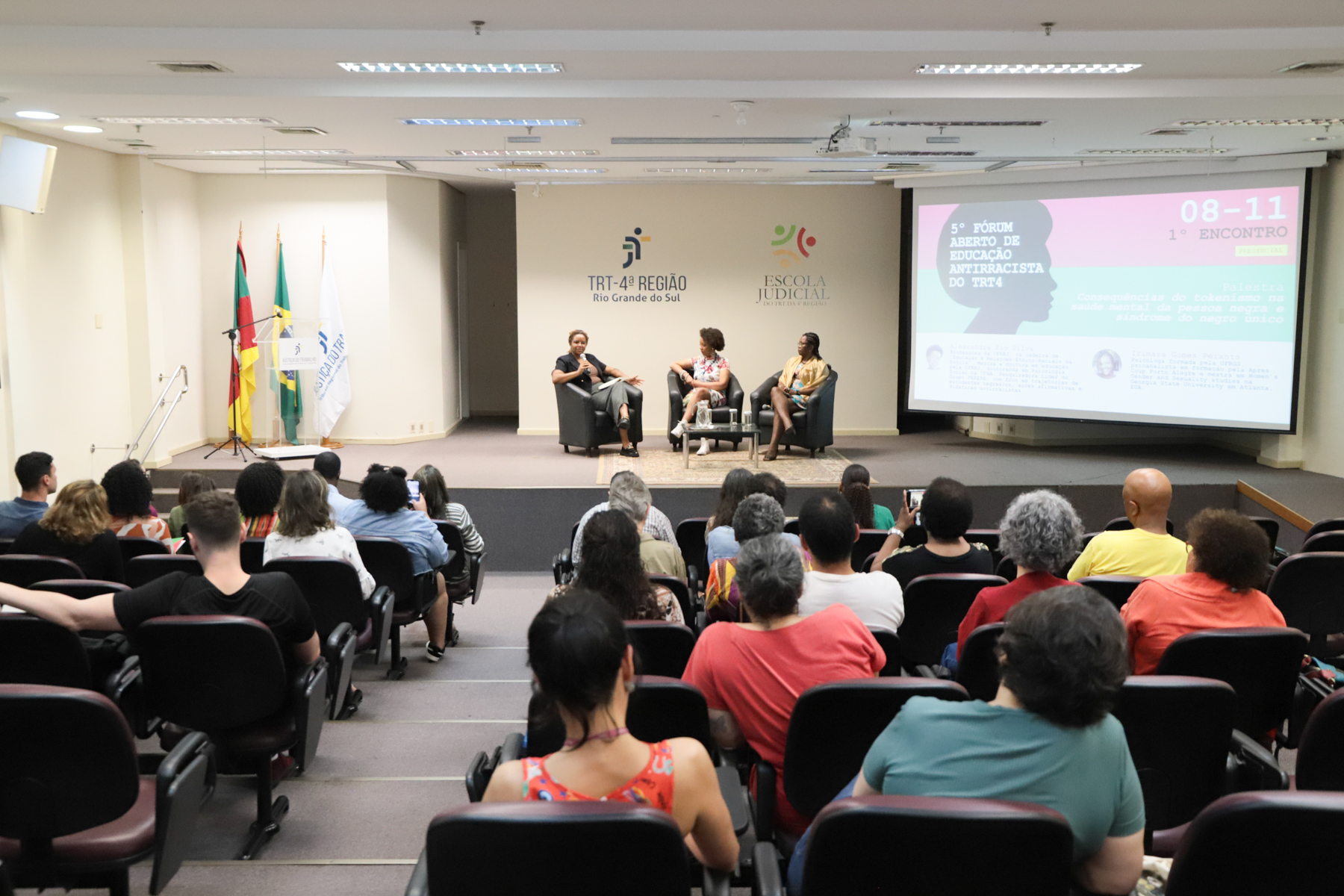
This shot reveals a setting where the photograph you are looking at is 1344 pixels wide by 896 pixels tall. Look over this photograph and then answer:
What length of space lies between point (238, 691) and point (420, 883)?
1.33 meters

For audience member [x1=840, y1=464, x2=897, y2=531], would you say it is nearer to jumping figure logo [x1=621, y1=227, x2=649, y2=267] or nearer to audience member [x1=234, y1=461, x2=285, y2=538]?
audience member [x1=234, y1=461, x2=285, y2=538]

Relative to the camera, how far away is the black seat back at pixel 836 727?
233cm

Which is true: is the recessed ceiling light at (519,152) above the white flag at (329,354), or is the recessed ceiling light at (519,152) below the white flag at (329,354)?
above

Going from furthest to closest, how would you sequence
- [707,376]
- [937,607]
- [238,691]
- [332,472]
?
[707,376] → [332,472] → [937,607] → [238,691]

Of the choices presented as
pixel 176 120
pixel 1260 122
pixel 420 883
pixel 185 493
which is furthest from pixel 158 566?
pixel 1260 122

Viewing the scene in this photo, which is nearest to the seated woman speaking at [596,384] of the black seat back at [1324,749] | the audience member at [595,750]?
the black seat back at [1324,749]

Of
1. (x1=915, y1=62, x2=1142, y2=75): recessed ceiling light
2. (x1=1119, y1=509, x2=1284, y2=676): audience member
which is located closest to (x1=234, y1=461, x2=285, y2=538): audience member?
(x1=1119, y1=509, x2=1284, y2=676): audience member

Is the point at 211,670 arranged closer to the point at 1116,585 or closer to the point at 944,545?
the point at 944,545

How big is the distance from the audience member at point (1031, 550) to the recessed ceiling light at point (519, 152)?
6.78 meters

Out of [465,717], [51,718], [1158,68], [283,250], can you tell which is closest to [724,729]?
→ [51,718]

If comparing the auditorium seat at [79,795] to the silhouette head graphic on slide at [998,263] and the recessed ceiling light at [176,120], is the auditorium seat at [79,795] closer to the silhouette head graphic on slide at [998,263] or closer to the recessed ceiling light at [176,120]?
the recessed ceiling light at [176,120]

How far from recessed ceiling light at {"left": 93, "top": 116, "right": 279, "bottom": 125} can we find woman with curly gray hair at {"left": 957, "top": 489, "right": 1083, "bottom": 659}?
648 centimetres

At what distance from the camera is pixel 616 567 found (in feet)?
10.4

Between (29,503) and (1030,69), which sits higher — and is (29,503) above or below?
below
